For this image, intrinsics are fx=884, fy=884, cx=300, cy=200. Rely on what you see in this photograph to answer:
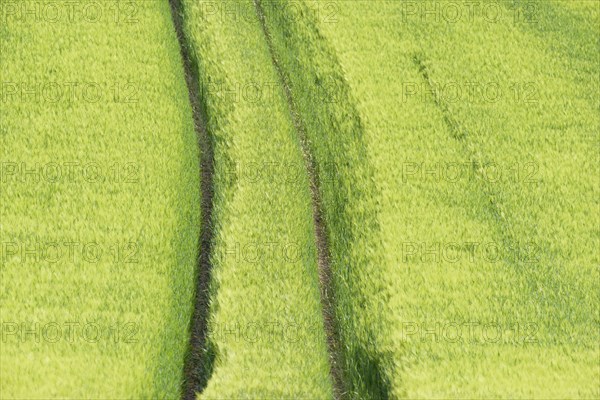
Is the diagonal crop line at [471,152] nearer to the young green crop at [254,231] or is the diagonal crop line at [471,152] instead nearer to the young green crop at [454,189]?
the young green crop at [454,189]

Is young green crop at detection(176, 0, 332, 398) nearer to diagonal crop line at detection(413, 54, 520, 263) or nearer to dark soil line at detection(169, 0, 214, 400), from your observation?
dark soil line at detection(169, 0, 214, 400)

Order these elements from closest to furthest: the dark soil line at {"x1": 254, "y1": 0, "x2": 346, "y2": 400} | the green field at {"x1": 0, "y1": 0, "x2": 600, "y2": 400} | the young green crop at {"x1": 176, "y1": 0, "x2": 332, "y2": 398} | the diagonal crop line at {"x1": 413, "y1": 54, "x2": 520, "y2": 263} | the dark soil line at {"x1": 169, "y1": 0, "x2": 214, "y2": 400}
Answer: the young green crop at {"x1": 176, "y1": 0, "x2": 332, "y2": 398} < the green field at {"x1": 0, "y1": 0, "x2": 600, "y2": 400} < the dark soil line at {"x1": 169, "y1": 0, "x2": 214, "y2": 400} < the dark soil line at {"x1": 254, "y1": 0, "x2": 346, "y2": 400} < the diagonal crop line at {"x1": 413, "y1": 54, "x2": 520, "y2": 263}

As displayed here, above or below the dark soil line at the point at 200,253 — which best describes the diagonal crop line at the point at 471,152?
above

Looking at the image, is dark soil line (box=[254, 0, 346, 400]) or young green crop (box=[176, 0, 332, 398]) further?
dark soil line (box=[254, 0, 346, 400])

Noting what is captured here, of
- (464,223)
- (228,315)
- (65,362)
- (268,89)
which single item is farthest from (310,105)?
(65,362)

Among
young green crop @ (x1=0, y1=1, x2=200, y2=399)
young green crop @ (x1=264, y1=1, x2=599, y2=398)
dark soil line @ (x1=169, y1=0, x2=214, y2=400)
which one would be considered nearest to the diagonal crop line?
young green crop @ (x1=264, y1=1, x2=599, y2=398)

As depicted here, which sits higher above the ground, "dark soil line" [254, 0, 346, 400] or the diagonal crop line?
the diagonal crop line

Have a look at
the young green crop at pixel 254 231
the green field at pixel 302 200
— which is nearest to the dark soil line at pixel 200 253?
the green field at pixel 302 200
